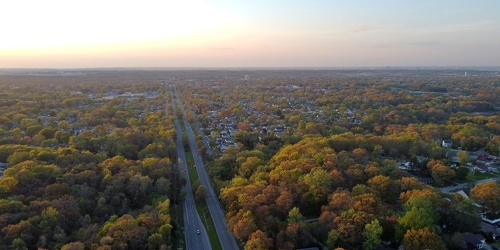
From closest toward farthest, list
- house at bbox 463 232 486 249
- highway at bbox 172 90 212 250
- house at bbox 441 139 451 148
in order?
house at bbox 463 232 486 249, highway at bbox 172 90 212 250, house at bbox 441 139 451 148

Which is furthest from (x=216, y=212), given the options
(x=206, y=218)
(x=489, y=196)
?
(x=489, y=196)

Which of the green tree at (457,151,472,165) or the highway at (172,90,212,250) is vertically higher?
the green tree at (457,151,472,165)

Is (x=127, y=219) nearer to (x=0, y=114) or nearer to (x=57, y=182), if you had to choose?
(x=57, y=182)

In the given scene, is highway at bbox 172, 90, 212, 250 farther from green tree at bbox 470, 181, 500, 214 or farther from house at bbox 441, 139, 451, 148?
house at bbox 441, 139, 451, 148

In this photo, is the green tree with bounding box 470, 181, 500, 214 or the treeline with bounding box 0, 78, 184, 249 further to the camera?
the green tree with bounding box 470, 181, 500, 214

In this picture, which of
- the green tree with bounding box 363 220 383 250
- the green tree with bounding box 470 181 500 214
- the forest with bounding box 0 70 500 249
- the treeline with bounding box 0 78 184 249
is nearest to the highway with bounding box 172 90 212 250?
the forest with bounding box 0 70 500 249

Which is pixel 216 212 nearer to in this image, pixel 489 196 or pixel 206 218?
pixel 206 218

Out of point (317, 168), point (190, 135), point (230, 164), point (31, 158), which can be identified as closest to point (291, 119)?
point (190, 135)

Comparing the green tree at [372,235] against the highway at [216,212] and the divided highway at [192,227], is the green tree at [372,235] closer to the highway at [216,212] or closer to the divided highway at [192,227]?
the highway at [216,212]

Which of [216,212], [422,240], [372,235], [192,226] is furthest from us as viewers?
[216,212]
